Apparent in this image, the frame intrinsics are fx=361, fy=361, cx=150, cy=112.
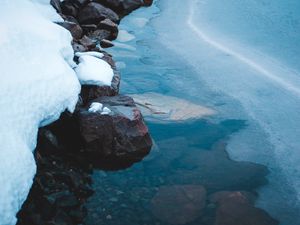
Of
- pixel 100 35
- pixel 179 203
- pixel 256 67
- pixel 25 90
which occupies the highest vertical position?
pixel 25 90

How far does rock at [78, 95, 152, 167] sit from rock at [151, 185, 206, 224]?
18.4 inches

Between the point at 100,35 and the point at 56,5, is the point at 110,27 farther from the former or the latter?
the point at 56,5

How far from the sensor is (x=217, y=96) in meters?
4.18

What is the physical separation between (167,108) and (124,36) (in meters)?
2.49

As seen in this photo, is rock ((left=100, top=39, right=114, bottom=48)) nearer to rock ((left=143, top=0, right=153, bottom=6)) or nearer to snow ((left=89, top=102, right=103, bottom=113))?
snow ((left=89, top=102, right=103, bottom=113))

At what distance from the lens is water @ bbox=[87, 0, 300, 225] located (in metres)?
2.82

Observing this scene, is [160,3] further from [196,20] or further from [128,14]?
[196,20]

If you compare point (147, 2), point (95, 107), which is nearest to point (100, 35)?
point (147, 2)

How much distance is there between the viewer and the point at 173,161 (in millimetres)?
3146

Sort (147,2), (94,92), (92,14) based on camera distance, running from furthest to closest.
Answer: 1. (147,2)
2. (92,14)
3. (94,92)

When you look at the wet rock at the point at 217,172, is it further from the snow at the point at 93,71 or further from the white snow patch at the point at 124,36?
the white snow patch at the point at 124,36

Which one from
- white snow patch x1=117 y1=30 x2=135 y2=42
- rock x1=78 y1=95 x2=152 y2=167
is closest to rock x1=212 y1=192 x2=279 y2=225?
rock x1=78 y1=95 x2=152 y2=167

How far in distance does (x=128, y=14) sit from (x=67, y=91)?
187 inches

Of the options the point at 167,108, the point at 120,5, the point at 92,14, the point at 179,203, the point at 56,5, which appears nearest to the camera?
the point at 179,203
